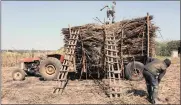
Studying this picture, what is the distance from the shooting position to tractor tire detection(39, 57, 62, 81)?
15.4 m

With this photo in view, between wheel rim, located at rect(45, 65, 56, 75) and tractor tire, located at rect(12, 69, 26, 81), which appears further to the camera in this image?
tractor tire, located at rect(12, 69, 26, 81)

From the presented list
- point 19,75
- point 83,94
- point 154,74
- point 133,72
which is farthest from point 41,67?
point 154,74

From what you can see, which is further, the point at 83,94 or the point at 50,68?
the point at 50,68

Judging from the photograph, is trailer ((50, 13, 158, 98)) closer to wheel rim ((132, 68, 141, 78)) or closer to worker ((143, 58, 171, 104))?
wheel rim ((132, 68, 141, 78))

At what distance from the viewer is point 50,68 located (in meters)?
15.6

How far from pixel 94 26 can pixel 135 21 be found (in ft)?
6.46

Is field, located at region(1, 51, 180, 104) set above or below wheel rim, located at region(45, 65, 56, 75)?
below

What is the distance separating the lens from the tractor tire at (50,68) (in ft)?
50.5

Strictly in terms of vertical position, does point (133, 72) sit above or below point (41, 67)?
below

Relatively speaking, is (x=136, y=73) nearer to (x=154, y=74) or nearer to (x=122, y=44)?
(x=122, y=44)

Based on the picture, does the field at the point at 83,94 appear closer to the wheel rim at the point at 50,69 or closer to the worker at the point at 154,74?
the worker at the point at 154,74

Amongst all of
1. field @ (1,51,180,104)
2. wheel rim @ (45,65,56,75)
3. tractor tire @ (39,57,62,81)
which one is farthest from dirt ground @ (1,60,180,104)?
wheel rim @ (45,65,56,75)

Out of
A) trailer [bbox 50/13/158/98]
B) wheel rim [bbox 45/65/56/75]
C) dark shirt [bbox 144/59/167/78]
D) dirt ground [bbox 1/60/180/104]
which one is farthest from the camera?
wheel rim [bbox 45/65/56/75]

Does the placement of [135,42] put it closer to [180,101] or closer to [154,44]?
[154,44]
